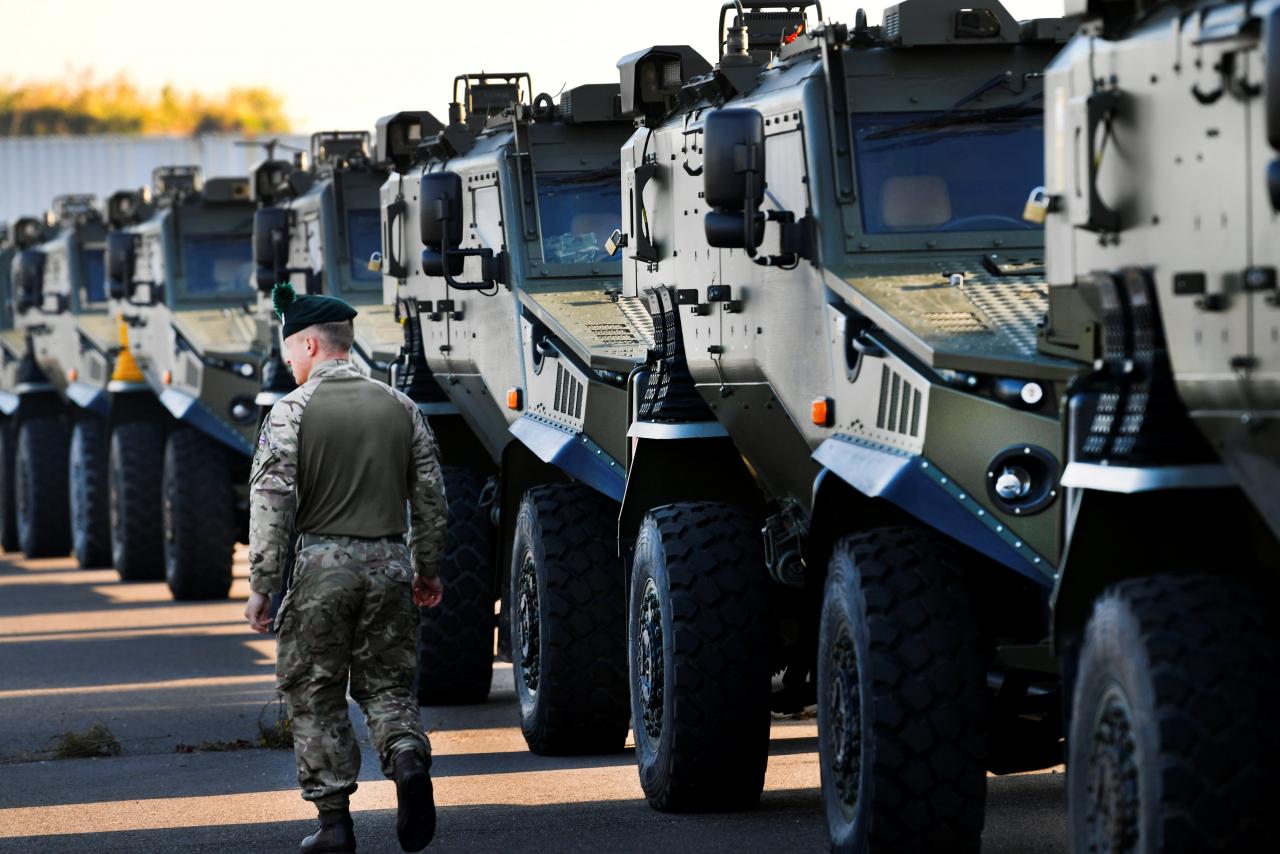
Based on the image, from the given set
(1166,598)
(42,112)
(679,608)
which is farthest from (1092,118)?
(42,112)

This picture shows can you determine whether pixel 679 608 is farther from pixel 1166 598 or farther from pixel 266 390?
pixel 266 390

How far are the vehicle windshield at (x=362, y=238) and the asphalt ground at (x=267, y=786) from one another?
8.83ft

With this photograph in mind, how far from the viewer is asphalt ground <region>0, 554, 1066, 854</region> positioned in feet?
27.1

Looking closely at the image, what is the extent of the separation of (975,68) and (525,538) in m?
2.92

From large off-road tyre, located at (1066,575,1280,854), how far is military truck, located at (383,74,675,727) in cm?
453

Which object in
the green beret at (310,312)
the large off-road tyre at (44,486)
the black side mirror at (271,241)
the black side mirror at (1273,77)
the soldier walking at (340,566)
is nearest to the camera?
the black side mirror at (1273,77)

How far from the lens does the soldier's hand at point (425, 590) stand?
7816mm

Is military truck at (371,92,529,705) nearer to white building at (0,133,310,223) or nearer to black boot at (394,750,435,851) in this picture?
black boot at (394,750,435,851)

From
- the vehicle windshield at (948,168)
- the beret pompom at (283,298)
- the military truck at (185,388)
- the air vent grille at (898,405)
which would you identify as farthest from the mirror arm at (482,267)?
the military truck at (185,388)

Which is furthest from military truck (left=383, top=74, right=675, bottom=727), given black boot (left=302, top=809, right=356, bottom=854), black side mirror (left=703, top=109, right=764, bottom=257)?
black boot (left=302, top=809, right=356, bottom=854)

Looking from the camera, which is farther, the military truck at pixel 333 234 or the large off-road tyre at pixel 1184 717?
the military truck at pixel 333 234

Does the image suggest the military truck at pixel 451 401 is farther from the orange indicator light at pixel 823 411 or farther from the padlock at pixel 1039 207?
the padlock at pixel 1039 207

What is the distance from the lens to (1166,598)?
17.6ft

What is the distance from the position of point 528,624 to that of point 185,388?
8.39 meters
